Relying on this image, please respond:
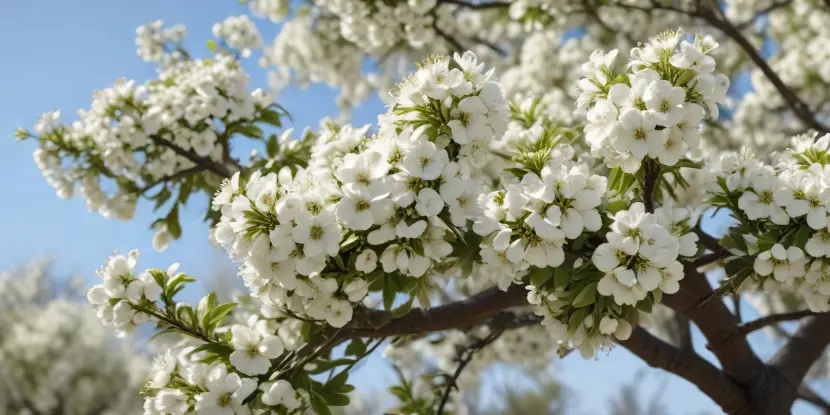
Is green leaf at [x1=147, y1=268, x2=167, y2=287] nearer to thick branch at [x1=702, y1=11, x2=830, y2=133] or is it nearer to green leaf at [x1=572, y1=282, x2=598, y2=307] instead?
green leaf at [x1=572, y1=282, x2=598, y2=307]

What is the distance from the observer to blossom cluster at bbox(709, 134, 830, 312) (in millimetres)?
1487

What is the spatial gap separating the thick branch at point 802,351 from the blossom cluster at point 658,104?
152 centimetres

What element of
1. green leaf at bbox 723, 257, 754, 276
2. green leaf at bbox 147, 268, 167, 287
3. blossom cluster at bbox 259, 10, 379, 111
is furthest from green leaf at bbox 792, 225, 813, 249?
blossom cluster at bbox 259, 10, 379, 111

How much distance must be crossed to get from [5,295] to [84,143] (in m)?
11.4

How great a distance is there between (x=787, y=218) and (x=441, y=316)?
3.30 ft

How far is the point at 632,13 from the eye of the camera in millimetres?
5504

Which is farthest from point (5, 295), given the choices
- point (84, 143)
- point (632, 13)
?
point (632, 13)

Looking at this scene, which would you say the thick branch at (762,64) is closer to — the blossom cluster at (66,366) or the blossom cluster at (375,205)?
the blossom cluster at (375,205)

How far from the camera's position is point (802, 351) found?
8.51 feet

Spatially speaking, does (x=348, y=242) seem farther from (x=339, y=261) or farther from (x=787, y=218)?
(x=787, y=218)

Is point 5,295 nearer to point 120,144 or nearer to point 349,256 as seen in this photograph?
point 120,144

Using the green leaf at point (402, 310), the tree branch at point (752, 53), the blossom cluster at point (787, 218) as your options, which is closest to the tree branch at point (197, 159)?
the green leaf at point (402, 310)

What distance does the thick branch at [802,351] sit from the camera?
254 centimetres

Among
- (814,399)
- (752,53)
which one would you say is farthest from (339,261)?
A: (814,399)
